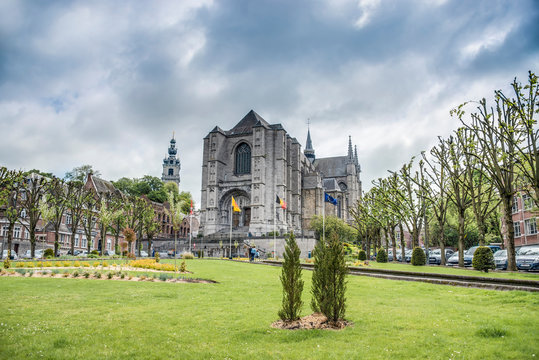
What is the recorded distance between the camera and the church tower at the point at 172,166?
135000 millimetres

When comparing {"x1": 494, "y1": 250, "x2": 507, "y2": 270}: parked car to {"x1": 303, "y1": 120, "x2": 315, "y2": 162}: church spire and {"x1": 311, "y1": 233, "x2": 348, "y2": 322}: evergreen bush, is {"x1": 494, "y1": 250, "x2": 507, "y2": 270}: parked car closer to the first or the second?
{"x1": 311, "y1": 233, "x2": 348, "y2": 322}: evergreen bush

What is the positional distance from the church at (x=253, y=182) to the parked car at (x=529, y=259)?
34.9 m

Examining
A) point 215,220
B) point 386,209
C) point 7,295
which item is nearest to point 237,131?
point 215,220

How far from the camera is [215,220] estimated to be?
Result: 60.8 m

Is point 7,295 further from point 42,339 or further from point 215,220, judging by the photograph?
point 215,220

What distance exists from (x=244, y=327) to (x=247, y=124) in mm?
62091

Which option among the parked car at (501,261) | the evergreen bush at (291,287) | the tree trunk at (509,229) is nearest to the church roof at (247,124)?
the parked car at (501,261)

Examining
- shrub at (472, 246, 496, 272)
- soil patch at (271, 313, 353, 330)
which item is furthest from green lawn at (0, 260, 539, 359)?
shrub at (472, 246, 496, 272)

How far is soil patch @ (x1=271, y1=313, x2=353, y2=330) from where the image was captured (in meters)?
7.34

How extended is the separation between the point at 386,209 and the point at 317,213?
1476 inches

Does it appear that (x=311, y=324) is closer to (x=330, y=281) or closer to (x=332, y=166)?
(x=330, y=281)

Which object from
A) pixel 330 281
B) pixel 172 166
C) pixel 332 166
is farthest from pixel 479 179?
pixel 172 166

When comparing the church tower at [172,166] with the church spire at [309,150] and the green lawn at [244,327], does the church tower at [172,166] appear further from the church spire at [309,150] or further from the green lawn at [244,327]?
the green lawn at [244,327]

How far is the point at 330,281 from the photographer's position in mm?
7629
